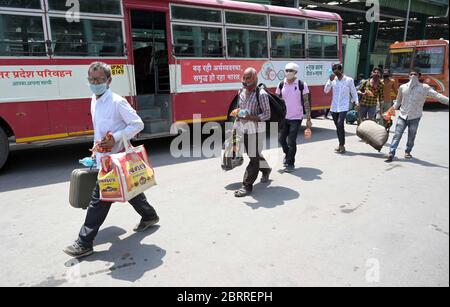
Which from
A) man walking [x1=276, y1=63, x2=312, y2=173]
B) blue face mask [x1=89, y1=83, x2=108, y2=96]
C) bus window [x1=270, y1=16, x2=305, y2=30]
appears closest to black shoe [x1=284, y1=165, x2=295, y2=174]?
man walking [x1=276, y1=63, x2=312, y2=173]

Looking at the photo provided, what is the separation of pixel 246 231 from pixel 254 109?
1846mm

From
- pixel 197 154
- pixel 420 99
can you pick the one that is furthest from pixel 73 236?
pixel 420 99

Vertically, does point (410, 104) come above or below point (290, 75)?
below

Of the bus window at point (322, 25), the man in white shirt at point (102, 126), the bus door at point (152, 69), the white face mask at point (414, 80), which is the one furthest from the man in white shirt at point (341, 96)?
the man in white shirt at point (102, 126)

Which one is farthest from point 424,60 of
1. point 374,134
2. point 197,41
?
point 197,41

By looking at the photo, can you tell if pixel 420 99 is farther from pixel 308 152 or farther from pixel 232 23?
pixel 232 23

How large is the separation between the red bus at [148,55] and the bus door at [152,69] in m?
0.02

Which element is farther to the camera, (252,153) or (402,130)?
(402,130)

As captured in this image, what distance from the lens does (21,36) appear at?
5.91 meters

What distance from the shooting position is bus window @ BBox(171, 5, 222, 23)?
24.5ft

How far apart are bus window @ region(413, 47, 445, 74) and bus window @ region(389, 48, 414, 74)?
1.90 ft

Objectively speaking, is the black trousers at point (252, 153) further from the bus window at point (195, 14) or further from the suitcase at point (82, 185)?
the bus window at point (195, 14)

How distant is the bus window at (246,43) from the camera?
27.6 feet

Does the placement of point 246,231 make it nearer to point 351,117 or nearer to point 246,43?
point 246,43
